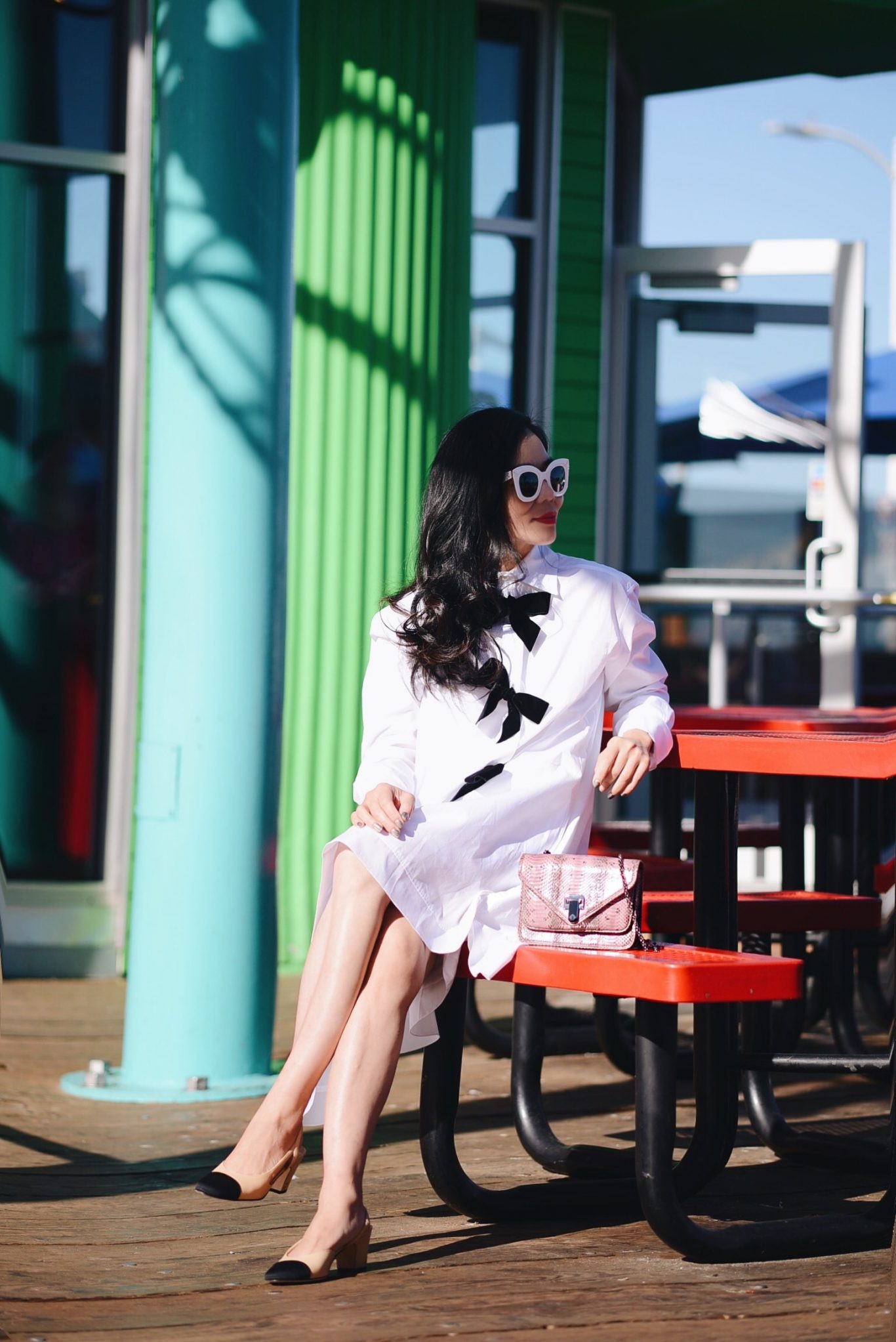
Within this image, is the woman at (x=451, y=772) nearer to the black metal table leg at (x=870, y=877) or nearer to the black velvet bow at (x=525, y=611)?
the black velvet bow at (x=525, y=611)

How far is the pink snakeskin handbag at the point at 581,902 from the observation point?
2279 millimetres

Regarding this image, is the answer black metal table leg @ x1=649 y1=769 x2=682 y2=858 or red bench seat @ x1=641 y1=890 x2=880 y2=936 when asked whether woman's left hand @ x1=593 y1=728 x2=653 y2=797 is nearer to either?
red bench seat @ x1=641 y1=890 x2=880 y2=936

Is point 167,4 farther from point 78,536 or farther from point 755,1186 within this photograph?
point 755,1186

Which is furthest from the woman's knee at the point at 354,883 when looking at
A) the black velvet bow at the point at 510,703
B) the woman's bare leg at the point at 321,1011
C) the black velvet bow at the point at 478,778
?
the black velvet bow at the point at 510,703

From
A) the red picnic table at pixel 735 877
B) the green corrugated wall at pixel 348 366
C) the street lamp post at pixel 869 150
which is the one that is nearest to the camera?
the red picnic table at pixel 735 877

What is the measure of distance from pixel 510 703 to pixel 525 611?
0.53 ft

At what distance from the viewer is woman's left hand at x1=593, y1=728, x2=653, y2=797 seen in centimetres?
242

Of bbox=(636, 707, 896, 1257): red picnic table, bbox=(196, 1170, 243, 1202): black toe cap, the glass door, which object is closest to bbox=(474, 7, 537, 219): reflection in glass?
the glass door

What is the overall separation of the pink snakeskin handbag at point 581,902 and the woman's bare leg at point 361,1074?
0.18 meters

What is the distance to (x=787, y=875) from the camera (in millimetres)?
3320

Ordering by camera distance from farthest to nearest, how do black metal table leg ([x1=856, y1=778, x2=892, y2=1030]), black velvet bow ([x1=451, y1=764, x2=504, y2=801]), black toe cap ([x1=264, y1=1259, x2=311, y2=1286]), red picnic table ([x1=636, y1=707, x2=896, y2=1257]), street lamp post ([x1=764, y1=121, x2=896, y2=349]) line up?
street lamp post ([x1=764, y1=121, x2=896, y2=349]) → black metal table leg ([x1=856, y1=778, x2=892, y2=1030]) → black velvet bow ([x1=451, y1=764, x2=504, y2=801]) → red picnic table ([x1=636, y1=707, x2=896, y2=1257]) → black toe cap ([x1=264, y1=1259, x2=311, y2=1286])

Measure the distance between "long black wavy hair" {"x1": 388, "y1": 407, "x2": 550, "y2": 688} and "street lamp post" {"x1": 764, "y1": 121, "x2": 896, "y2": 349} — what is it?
169 inches

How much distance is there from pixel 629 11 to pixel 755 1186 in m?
4.64

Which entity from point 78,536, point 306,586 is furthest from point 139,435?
point 306,586
